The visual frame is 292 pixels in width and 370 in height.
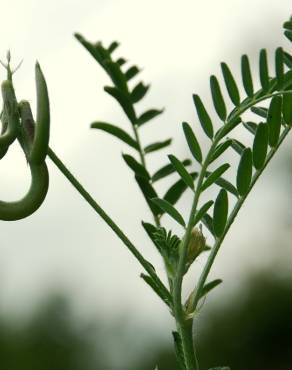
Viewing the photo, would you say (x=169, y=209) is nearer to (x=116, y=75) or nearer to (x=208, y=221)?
(x=208, y=221)

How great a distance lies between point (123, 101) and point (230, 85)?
24cm

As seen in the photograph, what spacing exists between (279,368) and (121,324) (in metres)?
4.39

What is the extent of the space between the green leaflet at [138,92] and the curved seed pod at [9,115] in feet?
1.49

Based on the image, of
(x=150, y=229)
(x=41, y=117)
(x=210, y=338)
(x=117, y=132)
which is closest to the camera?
(x=41, y=117)

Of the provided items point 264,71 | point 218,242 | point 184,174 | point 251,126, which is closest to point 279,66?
point 264,71

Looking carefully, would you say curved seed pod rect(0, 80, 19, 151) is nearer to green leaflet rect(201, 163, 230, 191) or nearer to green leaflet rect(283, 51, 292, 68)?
green leaflet rect(201, 163, 230, 191)

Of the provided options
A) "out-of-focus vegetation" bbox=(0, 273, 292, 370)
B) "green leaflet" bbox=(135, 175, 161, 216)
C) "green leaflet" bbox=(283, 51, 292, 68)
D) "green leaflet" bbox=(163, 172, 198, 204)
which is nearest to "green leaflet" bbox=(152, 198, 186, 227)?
"green leaflet" bbox=(135, 175, 161, 216)

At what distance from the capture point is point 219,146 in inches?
77.5

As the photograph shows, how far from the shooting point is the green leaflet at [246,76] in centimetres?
208

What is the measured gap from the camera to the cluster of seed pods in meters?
1.72

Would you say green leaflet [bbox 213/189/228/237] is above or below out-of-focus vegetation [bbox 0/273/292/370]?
above

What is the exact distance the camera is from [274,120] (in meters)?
2.01

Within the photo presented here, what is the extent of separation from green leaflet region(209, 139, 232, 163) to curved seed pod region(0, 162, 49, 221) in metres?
0.34

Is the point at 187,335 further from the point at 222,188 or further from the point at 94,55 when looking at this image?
the point at 94,55
